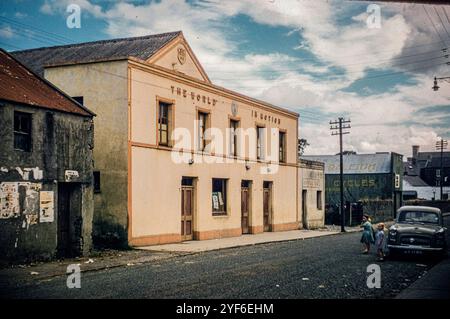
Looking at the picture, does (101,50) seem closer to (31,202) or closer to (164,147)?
(164,147)

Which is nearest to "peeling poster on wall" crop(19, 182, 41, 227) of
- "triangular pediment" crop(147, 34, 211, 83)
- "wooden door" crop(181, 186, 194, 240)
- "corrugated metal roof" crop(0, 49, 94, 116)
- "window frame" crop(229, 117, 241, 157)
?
"corrugated metal roof" crop(0, 49, 94, 116)

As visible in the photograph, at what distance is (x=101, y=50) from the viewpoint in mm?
29500

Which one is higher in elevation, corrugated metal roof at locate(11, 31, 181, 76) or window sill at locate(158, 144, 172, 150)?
corrugated metal roof at locate(11, 31, 181, 76)

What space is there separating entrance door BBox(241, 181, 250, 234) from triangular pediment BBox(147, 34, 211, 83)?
8132mm

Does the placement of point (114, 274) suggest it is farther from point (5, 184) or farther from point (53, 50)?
point (53, 50)

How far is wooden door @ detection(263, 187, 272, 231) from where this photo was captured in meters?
30.6

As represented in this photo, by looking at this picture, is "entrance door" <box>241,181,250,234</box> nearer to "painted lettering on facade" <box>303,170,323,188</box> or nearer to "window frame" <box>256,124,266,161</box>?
"window frame" <box>256,124,266,161</box>

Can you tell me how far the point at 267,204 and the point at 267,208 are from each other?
25cm

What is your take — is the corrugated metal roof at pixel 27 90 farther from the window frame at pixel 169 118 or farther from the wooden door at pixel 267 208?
the wooden door at pixel 267 208

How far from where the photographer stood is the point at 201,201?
24.1m

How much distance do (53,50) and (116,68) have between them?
14.8 m

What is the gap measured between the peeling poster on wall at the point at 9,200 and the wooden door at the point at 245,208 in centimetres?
1544

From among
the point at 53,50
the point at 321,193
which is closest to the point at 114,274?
the point at 53,50

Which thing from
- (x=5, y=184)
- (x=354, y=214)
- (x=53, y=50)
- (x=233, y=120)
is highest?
(x=53, y=50)
